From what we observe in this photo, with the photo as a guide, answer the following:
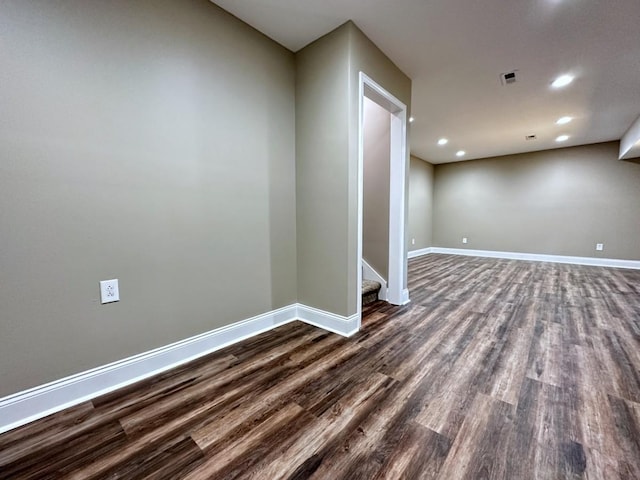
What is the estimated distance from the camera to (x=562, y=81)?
2.95 meters

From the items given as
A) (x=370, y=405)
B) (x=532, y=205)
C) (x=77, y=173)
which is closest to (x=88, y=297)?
(x=77, y=173)

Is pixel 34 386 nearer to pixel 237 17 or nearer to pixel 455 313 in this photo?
pixel 237 17

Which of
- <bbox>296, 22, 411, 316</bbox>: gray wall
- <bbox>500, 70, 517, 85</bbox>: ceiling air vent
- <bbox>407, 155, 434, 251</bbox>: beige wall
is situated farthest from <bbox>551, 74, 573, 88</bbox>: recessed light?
<bbox>407, 155, 434, 251</bbox>: beige wall

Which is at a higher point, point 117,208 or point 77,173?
point 77,173

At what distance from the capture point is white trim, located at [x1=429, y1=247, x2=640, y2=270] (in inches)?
Answer: 210

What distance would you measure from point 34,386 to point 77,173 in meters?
1.07

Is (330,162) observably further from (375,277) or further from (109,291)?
(109,291)

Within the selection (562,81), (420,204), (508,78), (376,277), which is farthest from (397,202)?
(420,204)

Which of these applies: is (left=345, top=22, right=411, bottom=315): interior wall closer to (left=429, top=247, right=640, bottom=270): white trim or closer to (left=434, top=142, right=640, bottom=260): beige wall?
(left=434, top=142, right=640, bottom=260): beige wall

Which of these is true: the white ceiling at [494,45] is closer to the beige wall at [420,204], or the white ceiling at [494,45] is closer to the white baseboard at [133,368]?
the white baseboard at [133,368]

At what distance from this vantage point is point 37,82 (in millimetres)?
1276

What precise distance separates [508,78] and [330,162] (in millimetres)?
2328

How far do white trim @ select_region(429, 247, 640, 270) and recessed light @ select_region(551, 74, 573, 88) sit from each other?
4.40 meters

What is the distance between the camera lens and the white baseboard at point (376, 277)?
125 inches
